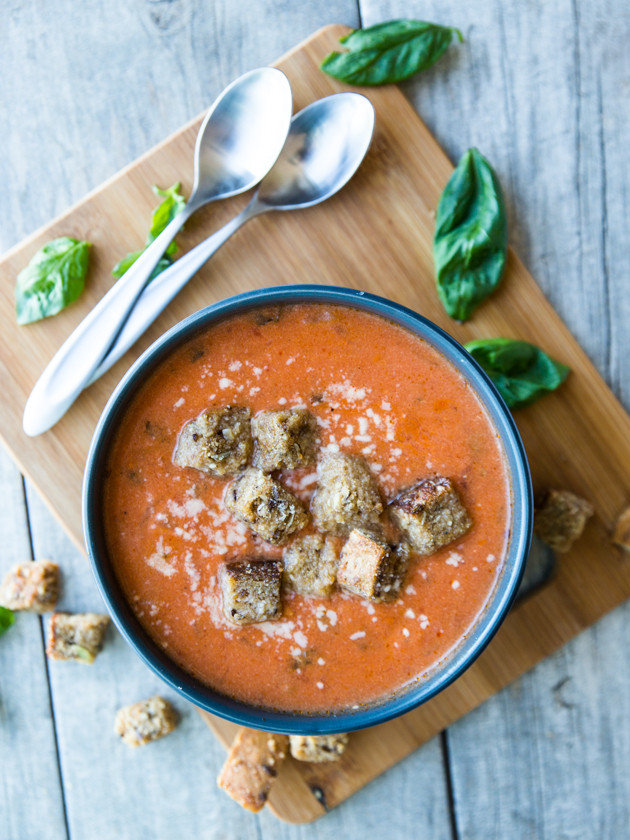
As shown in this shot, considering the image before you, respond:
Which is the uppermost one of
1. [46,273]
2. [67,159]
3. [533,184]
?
[67,159]

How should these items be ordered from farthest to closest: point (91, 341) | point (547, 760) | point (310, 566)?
point (547, 760) → point (91, 341) → point (310, 566)

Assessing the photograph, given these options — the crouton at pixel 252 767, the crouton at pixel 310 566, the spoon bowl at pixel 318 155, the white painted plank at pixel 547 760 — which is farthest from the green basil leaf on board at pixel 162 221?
the white painted plank at pixel 547 760

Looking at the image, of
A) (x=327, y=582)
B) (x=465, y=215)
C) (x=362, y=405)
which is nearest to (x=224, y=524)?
(x=327, y=582)

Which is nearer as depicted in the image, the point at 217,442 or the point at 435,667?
the point at 217,442

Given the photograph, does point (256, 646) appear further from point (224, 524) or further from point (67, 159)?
point (67, 159)

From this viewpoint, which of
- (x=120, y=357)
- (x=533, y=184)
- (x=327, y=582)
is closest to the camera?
(x=327, y=582)

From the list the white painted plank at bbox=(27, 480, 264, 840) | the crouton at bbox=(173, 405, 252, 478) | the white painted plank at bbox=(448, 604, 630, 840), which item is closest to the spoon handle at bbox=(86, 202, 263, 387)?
the crouton at bbox=(173, 405, 252, 478)

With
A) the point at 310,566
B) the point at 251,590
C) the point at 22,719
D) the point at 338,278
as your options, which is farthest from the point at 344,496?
the point at 22,719

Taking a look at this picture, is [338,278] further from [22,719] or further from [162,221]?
[22,719]
